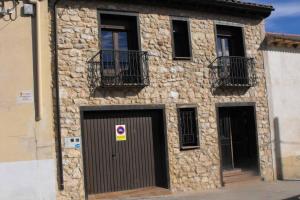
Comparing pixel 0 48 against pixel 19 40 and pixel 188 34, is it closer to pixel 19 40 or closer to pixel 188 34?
pixel 19 40

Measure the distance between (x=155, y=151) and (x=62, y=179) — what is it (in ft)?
10.3

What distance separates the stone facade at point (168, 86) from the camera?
13.3 m

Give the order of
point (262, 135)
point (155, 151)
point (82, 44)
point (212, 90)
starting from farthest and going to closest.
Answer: point (262, 135)
point (212, 90)
point (155, 151)
point (82, 44)

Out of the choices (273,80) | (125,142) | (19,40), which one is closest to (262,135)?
(273,80)

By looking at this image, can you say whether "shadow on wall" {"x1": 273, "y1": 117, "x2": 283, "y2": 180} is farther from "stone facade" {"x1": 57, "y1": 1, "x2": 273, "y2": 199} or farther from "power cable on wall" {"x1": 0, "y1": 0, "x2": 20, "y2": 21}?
"power cable on wall" {"x1": 0, "y1": 0, "x2": 20, "y2": 21}

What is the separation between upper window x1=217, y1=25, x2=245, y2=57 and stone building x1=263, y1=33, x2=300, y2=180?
1.07 meters

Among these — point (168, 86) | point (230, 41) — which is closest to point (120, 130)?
point (168, 86)

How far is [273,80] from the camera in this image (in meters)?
17.7

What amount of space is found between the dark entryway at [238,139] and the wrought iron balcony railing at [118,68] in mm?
3495

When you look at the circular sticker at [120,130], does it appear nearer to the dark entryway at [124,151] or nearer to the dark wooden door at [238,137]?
the dark entryway at [124,151]

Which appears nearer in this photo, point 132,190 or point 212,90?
point 132,190

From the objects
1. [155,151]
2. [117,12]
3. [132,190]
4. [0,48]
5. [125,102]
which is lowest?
[132,190]

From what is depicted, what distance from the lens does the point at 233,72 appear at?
54.1 ft

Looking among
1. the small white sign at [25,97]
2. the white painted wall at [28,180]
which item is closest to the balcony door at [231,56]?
the small white sign at [25,97]
